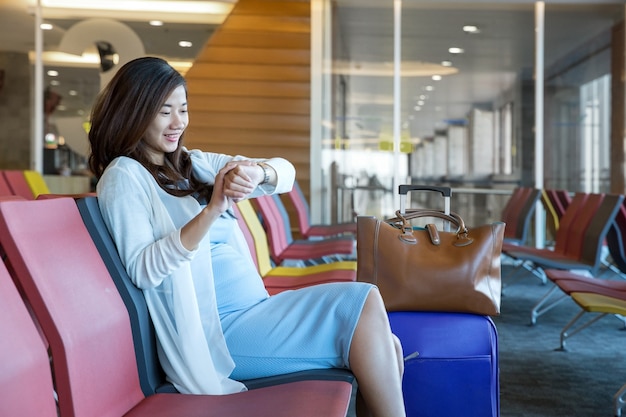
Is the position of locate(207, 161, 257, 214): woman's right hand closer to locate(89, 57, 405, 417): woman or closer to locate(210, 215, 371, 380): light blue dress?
locate(89, 57, 405, 417): woman

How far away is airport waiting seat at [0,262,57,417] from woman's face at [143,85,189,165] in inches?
31.9

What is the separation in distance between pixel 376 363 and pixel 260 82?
24.3ft

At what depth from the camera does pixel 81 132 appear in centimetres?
955

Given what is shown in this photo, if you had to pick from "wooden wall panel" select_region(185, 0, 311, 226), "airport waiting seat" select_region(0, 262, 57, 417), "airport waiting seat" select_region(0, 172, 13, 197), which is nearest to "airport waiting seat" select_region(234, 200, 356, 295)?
"airport waiting seat" select_region(0, 262, 57, 417)

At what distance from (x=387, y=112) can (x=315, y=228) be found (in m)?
2.69

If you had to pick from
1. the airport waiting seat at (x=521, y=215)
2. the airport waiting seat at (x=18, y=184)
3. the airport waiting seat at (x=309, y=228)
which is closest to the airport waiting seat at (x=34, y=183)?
the airport waiting seat at (x=18, y=184)

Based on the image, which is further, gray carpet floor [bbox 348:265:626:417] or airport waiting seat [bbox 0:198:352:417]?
gray carpet floor [bbox 348:265:626:417]

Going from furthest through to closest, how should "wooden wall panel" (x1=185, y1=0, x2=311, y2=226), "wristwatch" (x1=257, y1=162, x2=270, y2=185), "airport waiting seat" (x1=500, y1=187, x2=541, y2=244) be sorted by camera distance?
1. "wooden wall panel" (x1=185, y1=0, x2=311, y2=226)
2. "airport waiting seat" (x1=500, y1=187, x2=541, y2=244)
3. "wristwatch" (x1=257, y1=162, x2=270, y2=185)

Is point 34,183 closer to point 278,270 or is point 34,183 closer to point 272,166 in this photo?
point 278,270

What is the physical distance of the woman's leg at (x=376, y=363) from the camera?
196 cm

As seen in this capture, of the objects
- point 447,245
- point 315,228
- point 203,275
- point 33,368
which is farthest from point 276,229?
point 33,368

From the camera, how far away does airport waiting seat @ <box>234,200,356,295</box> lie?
372 cm

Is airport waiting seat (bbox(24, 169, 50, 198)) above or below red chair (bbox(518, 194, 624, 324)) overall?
above

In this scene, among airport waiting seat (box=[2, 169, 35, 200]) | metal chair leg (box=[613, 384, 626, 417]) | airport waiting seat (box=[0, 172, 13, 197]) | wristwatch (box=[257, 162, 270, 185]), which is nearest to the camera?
wristwatch (box=[257, 162, 270, 185])
